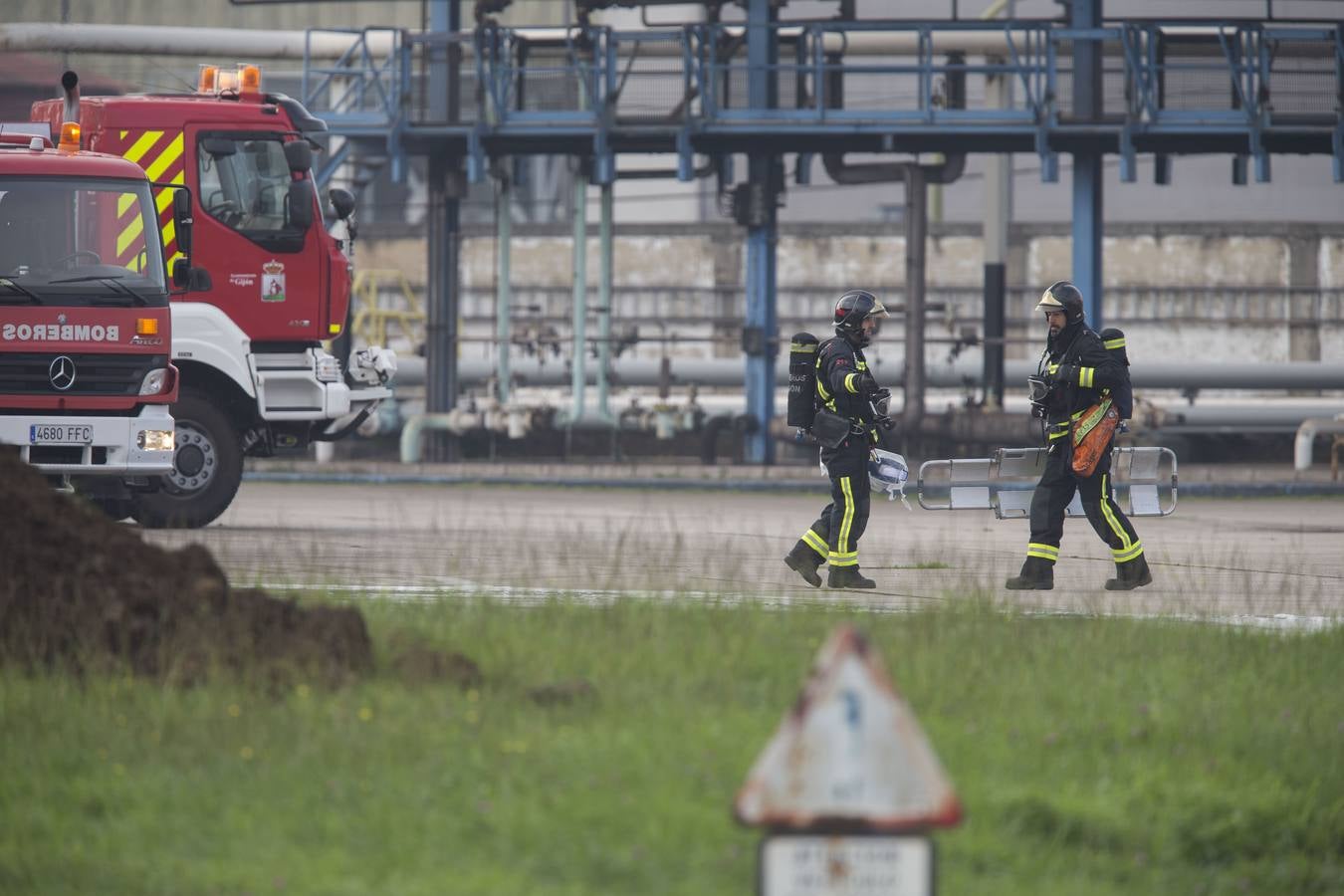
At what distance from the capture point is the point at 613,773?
6.00 meters

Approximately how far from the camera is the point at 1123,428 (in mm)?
12547

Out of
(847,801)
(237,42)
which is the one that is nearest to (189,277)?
(847,801)

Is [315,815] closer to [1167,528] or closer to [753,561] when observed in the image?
[753,561]

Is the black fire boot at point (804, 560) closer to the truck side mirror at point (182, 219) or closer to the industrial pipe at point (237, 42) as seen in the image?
the truck side mirror at point (182, 219)

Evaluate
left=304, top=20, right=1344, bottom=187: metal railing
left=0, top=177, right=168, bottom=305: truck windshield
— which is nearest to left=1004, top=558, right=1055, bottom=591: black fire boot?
left=0, top=177, right=168, bottom=305: truck windshield

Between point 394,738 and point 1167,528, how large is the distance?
12.5 m

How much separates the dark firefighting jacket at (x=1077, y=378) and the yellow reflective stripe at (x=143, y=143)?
7.83 metres

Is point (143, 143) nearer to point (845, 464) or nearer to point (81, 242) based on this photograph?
point (81, 242)

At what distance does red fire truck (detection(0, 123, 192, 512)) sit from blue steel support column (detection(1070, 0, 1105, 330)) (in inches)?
534

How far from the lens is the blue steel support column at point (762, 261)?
25.1m

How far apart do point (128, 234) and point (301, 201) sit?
89.7 inches

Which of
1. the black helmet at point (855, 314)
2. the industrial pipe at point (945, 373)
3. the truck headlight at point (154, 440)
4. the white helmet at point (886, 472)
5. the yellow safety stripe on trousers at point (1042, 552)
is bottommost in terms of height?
the yellow safety stripe on trousers at point (1042, 552)

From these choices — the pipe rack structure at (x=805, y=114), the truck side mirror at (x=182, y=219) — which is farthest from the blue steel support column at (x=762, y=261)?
the truck side mirror at (x=182, y=219)

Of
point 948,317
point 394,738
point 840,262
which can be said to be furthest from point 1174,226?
point 394,738
